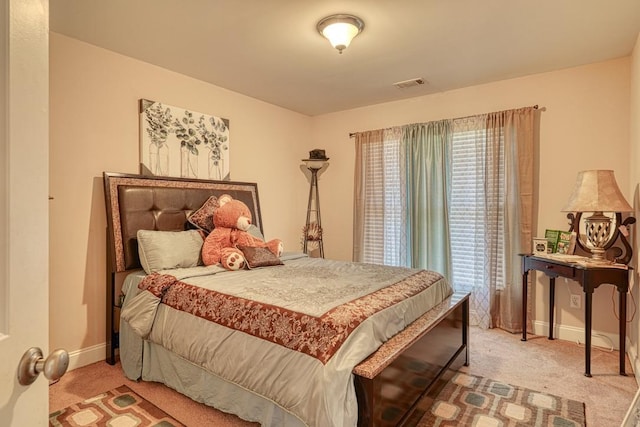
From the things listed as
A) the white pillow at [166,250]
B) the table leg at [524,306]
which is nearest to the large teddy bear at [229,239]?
the white pillow at [166,250]

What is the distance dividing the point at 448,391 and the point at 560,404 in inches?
25.4

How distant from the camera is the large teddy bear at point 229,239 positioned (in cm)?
277

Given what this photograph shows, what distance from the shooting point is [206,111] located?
3551mm

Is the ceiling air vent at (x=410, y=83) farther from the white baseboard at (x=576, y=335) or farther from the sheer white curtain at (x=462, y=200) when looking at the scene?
the white baseboard at (x=576, y=335)

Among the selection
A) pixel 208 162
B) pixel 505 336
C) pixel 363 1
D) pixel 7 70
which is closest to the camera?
pixel 7 70

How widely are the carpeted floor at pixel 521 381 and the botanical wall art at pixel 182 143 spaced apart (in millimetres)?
1658

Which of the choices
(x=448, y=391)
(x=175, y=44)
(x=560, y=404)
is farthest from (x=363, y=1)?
(x=560, y=404)

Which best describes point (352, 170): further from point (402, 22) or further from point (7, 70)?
point (7, 70)

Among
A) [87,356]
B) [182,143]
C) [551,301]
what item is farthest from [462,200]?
[87,356]

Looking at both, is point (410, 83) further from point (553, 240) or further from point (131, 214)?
point (131, 214)

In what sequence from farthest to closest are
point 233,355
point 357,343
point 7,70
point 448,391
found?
point 448,391 < point 233,355 < point 357,343 < point 7,70

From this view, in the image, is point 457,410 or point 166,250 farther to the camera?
point 166,250

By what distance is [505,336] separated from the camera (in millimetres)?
3277

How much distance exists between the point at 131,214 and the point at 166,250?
0.44m
